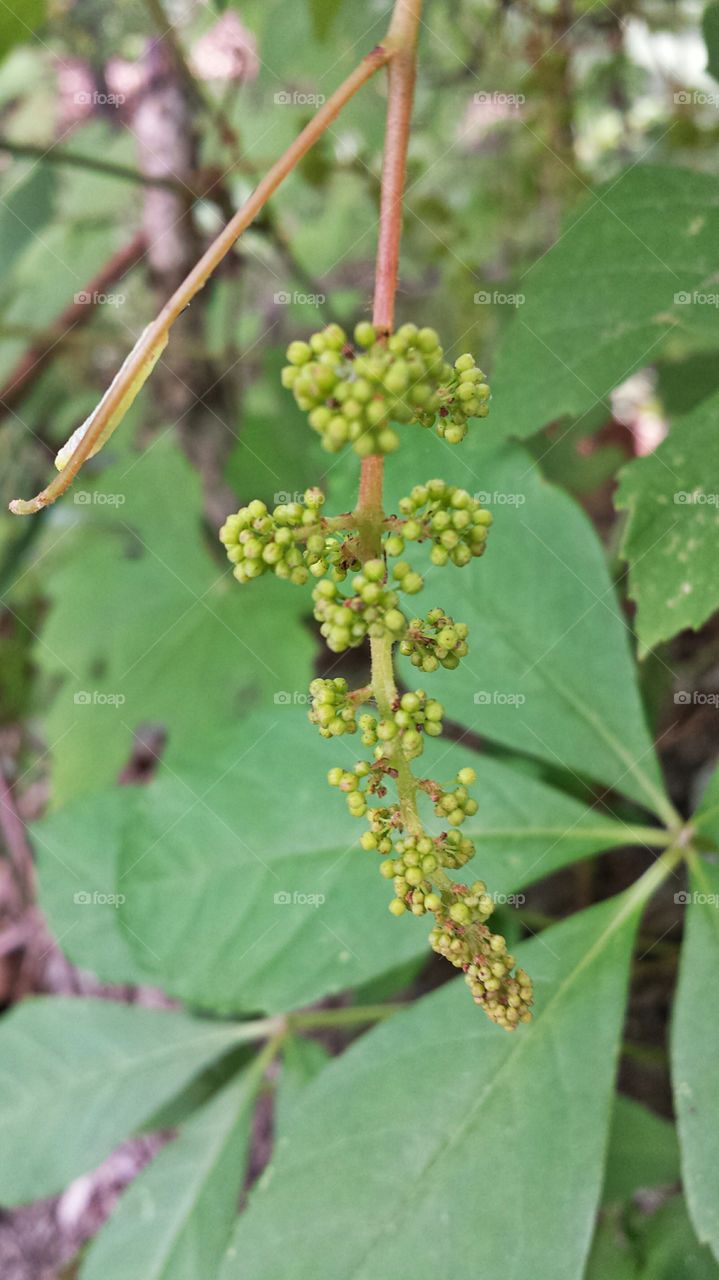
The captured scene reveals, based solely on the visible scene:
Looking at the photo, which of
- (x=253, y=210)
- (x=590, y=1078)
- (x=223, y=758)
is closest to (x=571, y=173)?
(x=223, y=758)

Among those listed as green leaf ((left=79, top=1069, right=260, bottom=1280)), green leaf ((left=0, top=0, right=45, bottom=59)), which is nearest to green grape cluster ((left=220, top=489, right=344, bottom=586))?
green leaf ((left=0, top=0, right=45, bottom=59))

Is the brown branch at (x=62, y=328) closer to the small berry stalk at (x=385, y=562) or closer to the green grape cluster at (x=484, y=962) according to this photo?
the small berry stalk at (x=385, y=562)

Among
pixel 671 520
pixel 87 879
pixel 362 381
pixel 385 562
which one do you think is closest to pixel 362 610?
pixel 385 562

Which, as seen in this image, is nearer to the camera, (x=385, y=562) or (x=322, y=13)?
(x=385, y=562)

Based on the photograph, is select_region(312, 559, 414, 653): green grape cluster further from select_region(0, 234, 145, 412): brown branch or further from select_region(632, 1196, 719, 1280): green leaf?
select_region(0, 234, 145, 412): brown branch

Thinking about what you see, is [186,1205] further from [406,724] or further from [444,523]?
[444,523]

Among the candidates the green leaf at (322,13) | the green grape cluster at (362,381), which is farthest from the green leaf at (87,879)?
the green leaf at (322,13)

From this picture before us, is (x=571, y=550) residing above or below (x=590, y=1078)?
above

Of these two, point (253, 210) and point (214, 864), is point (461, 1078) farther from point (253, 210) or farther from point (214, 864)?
point (253, 210)
